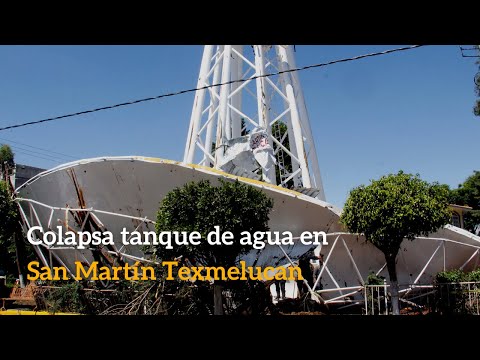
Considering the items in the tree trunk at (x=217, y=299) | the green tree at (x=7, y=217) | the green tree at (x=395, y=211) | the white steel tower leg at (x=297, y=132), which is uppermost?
the white steel tower leg at (x=297, y=132)

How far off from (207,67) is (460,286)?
18.4 m

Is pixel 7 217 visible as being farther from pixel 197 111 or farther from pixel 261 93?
pixel 261 93

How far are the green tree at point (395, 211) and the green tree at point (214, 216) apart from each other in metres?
2.91

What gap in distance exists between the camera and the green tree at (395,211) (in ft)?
49.3

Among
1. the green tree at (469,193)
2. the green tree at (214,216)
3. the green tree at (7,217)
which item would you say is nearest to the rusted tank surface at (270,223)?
the green tree at (214,216)

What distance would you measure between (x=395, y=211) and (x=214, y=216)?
542 centimetres

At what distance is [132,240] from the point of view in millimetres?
19969

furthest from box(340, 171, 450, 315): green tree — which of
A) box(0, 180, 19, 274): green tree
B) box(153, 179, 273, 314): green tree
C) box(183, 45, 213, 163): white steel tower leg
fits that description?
box(0, 180, 19, 274): green tree

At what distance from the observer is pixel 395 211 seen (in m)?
15.0

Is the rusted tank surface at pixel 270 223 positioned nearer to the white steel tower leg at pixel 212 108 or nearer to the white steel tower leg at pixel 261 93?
the white steel tower leg at pixel 212 108

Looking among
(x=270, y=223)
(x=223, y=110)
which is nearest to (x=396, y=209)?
(x=270, y=223)
